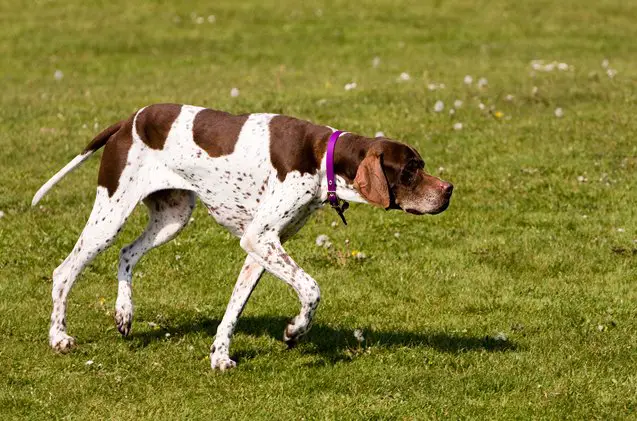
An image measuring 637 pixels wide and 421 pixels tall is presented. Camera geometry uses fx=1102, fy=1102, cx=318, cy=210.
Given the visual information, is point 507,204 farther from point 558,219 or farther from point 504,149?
point 504,149

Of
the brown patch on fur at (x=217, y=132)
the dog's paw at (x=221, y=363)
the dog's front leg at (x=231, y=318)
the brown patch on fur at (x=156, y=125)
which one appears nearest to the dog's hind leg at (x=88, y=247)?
the brown patch on fur at (x=156, y=125)

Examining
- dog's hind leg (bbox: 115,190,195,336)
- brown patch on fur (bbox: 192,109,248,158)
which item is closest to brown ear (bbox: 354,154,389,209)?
brown patch on fur (bbox: 192,109,248,158)

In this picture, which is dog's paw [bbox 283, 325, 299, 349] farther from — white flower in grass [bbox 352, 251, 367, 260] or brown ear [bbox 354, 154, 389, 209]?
white flower in grass [bbox 352, 251, 367, 260]

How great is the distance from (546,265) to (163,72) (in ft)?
35.6

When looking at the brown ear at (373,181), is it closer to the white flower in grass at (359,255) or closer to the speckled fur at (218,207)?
the speckled fur at (218,207)

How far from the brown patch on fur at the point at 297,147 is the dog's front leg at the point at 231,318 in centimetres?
76

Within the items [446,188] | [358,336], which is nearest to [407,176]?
[446,188]

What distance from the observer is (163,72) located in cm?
1905

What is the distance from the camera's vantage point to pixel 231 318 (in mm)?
7516

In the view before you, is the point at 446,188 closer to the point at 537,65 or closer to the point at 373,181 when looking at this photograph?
the point at 373,181

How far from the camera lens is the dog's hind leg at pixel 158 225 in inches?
320

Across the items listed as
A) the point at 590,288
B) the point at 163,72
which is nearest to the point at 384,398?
the point at 590,288

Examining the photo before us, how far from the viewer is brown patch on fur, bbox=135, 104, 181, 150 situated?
7.72m

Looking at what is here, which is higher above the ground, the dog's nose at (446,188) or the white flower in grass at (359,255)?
the dog's nose at (446,188)
